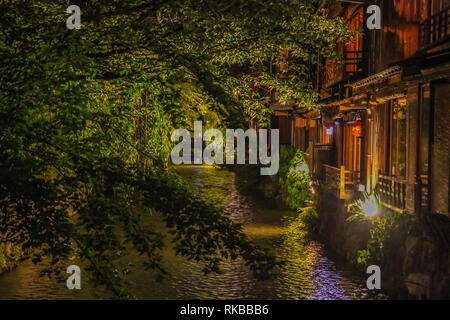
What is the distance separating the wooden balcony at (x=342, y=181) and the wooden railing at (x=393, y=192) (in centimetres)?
243

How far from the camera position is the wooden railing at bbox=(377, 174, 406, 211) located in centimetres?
1229

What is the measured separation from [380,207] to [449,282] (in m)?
4.90

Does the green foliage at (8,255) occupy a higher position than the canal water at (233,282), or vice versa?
the green foliage at (8,255)

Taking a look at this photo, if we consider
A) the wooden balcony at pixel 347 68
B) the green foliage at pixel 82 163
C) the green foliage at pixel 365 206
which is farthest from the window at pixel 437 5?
the green foliage at pixel 82 163

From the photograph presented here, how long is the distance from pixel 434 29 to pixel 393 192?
3.88 m

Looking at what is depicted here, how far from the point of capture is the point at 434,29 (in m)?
12.1

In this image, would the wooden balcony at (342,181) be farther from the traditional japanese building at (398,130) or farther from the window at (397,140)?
the window at (397,140)

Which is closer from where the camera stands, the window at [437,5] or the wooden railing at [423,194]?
the wooden railing at [423,194]

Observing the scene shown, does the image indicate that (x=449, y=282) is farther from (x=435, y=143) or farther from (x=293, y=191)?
(x=293, y=191)

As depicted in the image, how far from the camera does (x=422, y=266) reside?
Result: 32.2 feet

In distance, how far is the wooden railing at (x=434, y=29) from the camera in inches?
456

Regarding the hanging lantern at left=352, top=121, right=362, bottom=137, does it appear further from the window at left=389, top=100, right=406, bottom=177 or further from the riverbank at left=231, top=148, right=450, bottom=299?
the window at left=389, top=100, right=406, bottom=177
